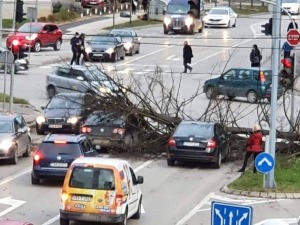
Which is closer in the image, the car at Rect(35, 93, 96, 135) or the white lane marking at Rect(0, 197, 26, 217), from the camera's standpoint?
the white lane marking at Rect(0, 197, 26, 217)

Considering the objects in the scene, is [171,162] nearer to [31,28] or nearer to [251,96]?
[251,96]

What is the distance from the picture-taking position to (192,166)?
33000 millimetres

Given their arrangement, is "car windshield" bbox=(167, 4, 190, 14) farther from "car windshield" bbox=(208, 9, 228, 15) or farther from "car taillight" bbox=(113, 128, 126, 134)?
"car taillight" bbox=(113, 128, 126, 134)

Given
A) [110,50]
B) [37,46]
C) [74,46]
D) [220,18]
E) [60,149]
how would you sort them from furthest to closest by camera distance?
[220,18], [37,46], [110,50], [74,46], [60,149]

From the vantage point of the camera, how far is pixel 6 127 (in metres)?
32.4

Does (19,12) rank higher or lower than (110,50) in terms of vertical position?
higher

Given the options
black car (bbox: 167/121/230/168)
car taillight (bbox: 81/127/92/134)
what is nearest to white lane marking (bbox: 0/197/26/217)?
black car (bbox: 167/121/230/168)

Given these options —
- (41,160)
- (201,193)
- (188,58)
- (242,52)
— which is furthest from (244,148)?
(242,52)

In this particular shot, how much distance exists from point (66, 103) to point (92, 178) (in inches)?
563

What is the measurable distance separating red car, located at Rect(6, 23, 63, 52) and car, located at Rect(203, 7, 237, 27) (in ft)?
44.9

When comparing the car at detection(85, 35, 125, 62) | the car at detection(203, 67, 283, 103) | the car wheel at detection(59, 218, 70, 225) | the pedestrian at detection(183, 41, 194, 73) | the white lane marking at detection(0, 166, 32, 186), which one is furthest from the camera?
the car at detection(85, 35, 125, 62)

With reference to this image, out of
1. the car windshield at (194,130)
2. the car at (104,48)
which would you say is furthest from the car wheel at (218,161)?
the car at (104,48)

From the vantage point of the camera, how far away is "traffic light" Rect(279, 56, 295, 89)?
32.2m

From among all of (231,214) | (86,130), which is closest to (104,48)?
(86,130)
